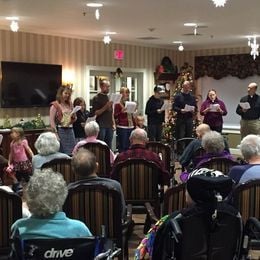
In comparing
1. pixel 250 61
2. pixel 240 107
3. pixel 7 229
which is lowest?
pixel 7 229

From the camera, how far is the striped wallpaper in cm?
900

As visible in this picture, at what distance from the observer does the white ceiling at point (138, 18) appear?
6.51 metres

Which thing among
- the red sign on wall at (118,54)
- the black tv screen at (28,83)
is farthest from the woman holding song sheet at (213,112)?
the black tv screen at (28,83)

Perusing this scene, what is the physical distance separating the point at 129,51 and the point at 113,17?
395cm

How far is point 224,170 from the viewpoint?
4086mm

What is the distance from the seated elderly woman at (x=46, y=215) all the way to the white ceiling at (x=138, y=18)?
171 inches

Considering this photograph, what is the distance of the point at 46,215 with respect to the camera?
2.29 meters

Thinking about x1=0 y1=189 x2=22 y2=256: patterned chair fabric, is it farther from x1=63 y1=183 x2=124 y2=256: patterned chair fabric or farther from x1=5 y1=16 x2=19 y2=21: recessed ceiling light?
x1=5 y1=16 x2=19 y2=21: recessed ceiling light

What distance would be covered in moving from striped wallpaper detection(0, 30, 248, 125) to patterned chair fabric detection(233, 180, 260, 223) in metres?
6.51

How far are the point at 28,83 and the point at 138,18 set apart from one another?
263 cm

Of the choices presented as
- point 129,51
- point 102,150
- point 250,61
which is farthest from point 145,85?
point 102,150

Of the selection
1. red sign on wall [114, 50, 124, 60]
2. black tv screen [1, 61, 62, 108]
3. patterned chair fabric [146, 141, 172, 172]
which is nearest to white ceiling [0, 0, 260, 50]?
red sign on wall [114, 50, 124, 60]

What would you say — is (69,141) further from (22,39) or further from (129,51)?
(129,51)

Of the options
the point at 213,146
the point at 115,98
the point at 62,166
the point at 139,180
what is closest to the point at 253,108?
the point at 115,98
